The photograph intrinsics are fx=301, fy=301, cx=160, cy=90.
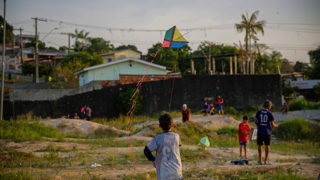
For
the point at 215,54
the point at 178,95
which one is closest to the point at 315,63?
the point at 215,54

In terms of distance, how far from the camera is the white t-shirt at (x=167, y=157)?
4078 millimetres

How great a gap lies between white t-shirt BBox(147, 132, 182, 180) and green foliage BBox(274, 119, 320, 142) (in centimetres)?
1407

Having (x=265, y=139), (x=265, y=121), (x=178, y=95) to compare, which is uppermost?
(x=178, y=95)

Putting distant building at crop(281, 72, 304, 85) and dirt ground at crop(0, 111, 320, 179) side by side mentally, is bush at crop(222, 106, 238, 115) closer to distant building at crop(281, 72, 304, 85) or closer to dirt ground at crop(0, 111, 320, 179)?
dirt ground at crop(0, 111, 320, 179)

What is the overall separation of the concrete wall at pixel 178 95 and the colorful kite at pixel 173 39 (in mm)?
15856

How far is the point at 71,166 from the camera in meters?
7.42

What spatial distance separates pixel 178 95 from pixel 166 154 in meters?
21.5

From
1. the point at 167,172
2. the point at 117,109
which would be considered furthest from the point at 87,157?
the point at 117,109

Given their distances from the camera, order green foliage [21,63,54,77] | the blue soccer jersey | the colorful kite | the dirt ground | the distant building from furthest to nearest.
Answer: the distant building < green foliage [21,63,54,77] < the colorful kite < the blue soccer jersey < the dirt ground

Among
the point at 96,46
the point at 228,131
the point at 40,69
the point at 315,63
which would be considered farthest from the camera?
the point at 96,46

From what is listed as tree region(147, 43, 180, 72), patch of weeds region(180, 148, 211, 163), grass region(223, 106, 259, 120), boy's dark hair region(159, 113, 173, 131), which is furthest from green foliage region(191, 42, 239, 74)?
boy's dark hair region(159, 113, 173, 131)

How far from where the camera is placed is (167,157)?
4133mm

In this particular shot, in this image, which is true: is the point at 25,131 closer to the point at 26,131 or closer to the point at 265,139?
the point at 26,131

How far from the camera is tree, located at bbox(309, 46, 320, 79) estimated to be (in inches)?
1642
